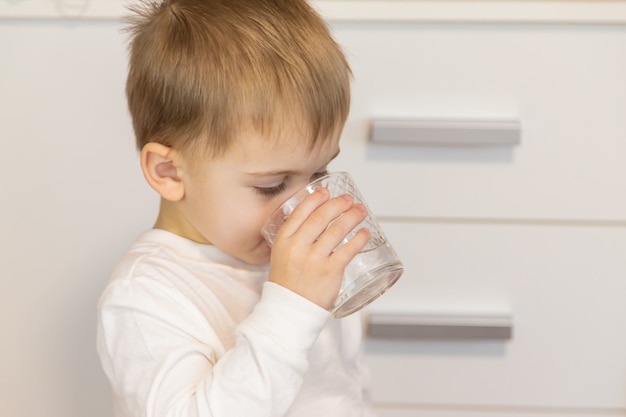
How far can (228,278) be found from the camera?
2.92 ft

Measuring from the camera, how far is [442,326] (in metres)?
1.20

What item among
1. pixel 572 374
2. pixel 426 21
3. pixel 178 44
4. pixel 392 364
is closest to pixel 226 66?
pixel 178 44

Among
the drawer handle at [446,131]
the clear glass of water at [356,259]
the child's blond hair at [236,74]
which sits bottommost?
the clear glass of water at [356,259]

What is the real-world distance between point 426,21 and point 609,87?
0.77 ft

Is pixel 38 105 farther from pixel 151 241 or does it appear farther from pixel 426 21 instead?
pixel 426 21

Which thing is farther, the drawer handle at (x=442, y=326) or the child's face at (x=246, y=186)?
the drawer handle at (x=442, y=326)

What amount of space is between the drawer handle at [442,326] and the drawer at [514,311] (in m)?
0.01

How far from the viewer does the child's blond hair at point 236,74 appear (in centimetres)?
77

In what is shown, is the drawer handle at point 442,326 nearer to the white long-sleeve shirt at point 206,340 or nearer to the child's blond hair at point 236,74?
the white long-sleeve shirt at point 206,340

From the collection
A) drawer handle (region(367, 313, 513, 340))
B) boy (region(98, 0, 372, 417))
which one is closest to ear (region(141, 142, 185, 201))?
boy (region(98, 0, 372, 417))

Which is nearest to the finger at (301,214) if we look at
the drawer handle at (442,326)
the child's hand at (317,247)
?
the child's hand at (317,247)

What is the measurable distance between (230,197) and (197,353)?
14cm

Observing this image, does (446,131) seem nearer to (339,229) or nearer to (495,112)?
(495,112)

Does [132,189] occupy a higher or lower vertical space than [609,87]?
lower
